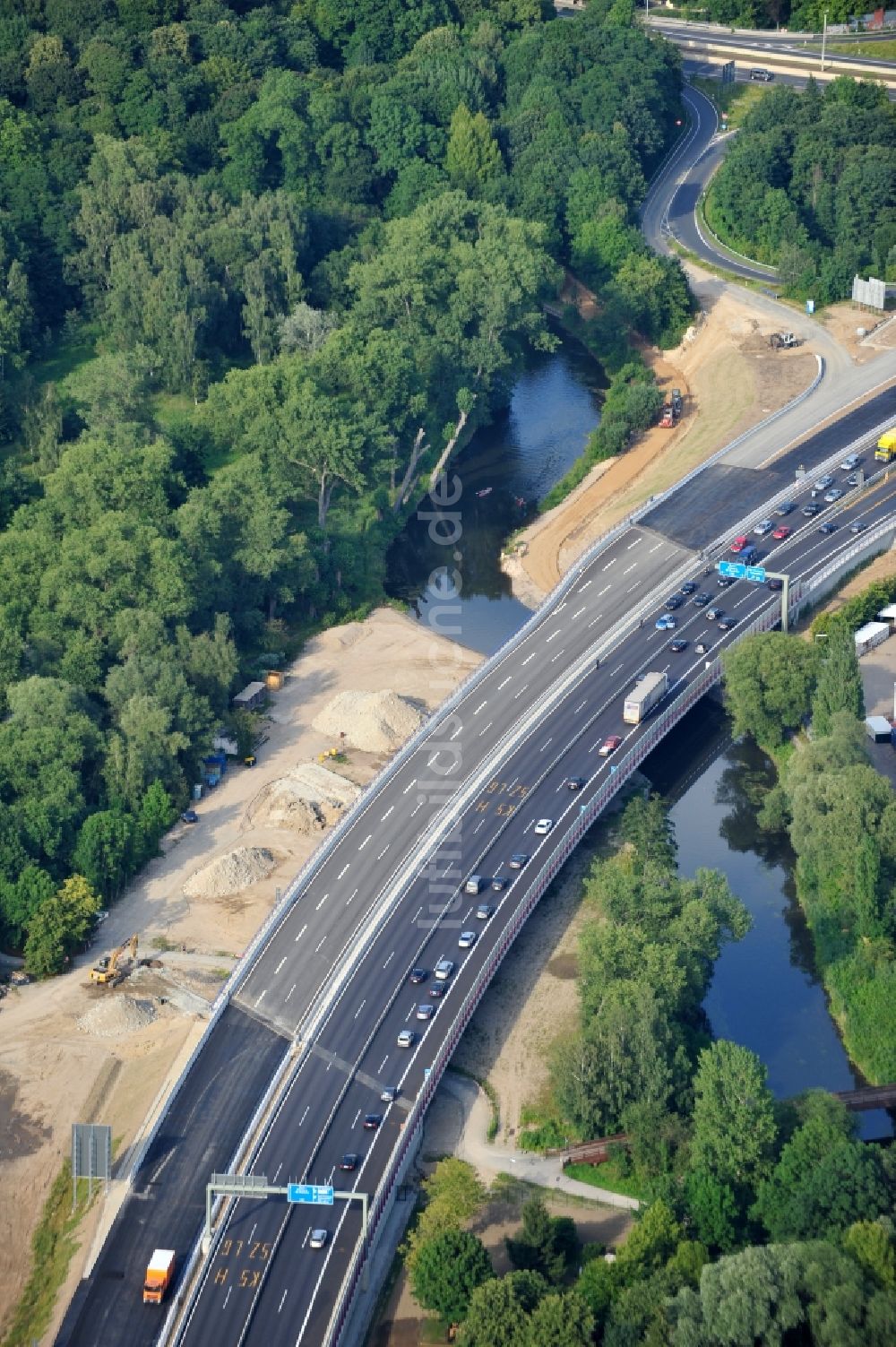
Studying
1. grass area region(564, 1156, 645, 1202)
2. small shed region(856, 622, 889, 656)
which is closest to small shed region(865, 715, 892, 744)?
small shed region(856, 622, 889, 656)

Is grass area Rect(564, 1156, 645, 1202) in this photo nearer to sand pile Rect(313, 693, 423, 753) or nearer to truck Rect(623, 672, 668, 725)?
truck Rect(623, 672, 668, 725)

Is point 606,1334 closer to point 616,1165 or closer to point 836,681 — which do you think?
point 616,1165

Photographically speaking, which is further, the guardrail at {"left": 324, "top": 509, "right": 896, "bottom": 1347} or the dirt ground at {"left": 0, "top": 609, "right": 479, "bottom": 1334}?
the dirt ground at {"left": 0, "top": 609, "right": 479, "bottom": 1334}

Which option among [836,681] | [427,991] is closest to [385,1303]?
[427,991]

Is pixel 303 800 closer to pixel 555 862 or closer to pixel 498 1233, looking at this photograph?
pixel 555 862

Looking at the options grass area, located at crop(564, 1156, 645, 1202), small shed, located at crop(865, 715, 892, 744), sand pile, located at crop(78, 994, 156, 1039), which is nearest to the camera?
grass area, located at crop(564, 1156, 645, 1202)

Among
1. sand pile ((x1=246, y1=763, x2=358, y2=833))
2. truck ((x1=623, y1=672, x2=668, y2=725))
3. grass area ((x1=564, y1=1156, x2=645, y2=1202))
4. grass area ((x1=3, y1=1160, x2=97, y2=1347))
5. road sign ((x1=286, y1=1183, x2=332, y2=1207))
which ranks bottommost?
grass area ((x1=3, y1=1160, x2=97, y2=1347))
